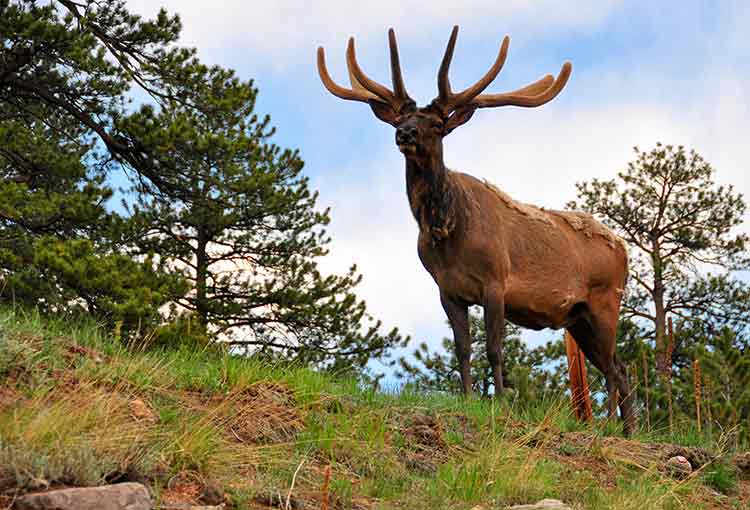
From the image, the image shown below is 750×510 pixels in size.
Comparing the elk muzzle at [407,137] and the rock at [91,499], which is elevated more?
the elk muzzle at [407,137]

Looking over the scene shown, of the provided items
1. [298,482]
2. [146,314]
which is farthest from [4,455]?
[146,314]

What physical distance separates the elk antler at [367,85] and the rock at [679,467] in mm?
3464

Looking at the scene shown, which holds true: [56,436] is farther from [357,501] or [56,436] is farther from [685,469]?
[685,469]

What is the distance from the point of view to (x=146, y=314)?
15.9 m

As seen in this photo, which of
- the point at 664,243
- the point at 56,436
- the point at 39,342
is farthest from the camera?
the point at 664,243

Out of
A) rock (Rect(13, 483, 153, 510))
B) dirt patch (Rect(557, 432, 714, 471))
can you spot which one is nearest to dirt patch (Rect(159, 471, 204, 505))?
rock (Rect(13, 483, 153, 510))

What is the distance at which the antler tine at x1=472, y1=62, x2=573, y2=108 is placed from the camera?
29.3ft

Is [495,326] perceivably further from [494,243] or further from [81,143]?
[81,143]

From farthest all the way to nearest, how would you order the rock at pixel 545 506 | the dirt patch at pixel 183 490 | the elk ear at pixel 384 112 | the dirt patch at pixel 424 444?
the elk ear at pixel 384 112, the dirt patch at pixel 424 444, the rock at pixel 545 506, the dirt patch at pixel 183 490

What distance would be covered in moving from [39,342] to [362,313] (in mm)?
18084

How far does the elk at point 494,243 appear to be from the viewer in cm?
807

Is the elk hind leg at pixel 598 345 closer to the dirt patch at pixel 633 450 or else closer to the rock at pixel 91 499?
the dirt patch at pixel 633 450

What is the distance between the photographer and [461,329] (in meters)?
8.22

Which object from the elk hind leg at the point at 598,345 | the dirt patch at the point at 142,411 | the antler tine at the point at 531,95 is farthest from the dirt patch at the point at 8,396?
the elk hind leg at the point at 598,345
